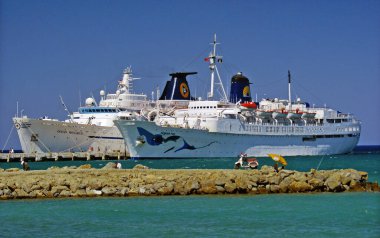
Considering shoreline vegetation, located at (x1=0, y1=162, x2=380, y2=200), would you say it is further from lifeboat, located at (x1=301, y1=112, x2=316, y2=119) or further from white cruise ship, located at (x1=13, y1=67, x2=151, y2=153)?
lifeboat, located at (x1=301, y1=112, x2=316, y2=119)

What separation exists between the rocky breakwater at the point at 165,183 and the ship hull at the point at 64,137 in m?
31.3

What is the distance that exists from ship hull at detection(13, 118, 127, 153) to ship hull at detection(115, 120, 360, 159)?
5.97 metres

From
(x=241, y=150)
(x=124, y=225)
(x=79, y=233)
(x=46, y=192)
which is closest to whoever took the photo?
(x=79, y=233)

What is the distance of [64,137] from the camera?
190 ft

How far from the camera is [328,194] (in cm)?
2445

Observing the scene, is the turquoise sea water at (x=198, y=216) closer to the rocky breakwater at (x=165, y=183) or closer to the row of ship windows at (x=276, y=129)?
the rocky breakwater at (x=165, y=183)

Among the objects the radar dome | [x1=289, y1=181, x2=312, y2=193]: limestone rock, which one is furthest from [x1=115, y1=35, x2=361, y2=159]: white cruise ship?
[x1=289, y1=181, x2=312, y2=193]: limestone rock

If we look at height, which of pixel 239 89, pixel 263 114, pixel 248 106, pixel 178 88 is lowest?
pixel 263 114

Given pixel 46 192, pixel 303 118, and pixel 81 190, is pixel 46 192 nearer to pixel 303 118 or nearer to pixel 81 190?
pixel 81 190

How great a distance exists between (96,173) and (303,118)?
1820 inches

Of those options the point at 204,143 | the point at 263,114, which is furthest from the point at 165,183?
the point at 263,114

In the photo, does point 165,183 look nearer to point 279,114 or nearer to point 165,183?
point 165,183

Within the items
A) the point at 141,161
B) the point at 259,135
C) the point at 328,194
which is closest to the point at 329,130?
the point at 259,135

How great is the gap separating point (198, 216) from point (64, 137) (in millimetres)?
39975
